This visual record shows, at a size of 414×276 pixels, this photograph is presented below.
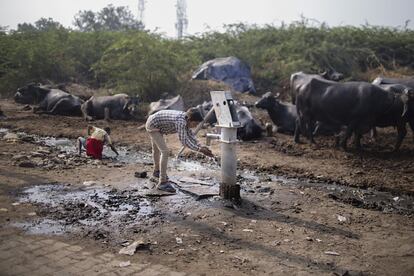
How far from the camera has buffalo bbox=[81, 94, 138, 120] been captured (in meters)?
12.8

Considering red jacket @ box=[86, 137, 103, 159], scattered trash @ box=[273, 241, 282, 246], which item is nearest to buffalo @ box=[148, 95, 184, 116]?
red jacket @ box=[86, 137, 103, 159]

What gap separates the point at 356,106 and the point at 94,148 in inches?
225

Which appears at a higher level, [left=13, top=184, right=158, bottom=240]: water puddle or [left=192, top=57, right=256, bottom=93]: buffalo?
[left=192, top=57, right=256, bottom=93]: buffalo

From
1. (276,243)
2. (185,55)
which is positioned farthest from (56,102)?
(276,243)

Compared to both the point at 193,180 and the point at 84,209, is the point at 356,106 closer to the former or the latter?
the point at 193,180

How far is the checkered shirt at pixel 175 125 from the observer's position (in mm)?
5648

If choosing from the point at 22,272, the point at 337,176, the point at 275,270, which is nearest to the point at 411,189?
the point at 337,176

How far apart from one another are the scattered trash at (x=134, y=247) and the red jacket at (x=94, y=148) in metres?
4.00

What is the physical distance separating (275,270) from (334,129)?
7924 millimetres

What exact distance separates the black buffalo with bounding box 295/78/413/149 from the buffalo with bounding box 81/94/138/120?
544 cm

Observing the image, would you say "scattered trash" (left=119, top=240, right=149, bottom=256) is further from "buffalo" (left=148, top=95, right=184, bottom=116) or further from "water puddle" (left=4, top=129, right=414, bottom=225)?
"buffalo" (left=148, top=95, right=184, bottom=116)

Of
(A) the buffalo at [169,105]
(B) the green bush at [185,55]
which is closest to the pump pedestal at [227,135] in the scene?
(A) the buffalo at [169,105]

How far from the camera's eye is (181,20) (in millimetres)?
44688

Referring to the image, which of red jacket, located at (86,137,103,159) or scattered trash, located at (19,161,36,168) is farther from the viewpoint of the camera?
red jacket, located at (86,137,103,159)
